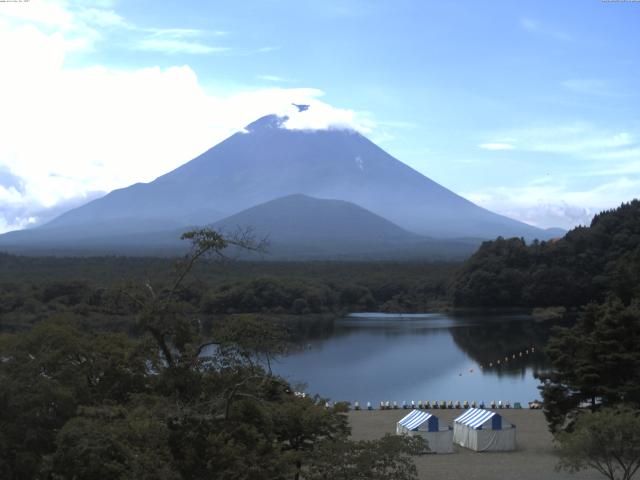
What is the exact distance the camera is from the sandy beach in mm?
13039

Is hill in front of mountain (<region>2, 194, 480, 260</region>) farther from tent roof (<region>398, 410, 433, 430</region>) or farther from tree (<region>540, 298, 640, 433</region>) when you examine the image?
tree (<region>540, 298, 640, 433</region>)

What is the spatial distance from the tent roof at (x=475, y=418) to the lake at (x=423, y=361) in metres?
3.49


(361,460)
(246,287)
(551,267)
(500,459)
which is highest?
(551,267)

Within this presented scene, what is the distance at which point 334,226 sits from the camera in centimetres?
12319

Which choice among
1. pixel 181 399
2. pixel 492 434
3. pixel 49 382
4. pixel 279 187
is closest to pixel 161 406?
pixel 181 399

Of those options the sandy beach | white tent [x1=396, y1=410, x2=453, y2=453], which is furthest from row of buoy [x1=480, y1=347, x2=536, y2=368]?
white tent [x1=396, y1=410, x2=453, y2=453]

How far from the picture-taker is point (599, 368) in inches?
563

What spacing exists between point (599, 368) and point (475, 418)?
2273 millimetres

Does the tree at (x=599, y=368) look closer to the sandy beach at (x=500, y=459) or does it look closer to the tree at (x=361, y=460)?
the sandy beach at (x=500, y=459)

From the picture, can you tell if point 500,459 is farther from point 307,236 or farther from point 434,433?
point 307,236

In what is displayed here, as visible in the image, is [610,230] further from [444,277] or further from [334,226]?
[334,226]

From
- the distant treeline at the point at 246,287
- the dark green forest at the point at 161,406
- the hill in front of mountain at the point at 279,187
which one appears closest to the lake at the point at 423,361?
the distant treeline at the point at 246,287

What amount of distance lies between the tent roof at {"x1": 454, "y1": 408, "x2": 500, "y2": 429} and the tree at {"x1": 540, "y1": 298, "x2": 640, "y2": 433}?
37.5 inches

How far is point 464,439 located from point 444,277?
38416 millimetres
